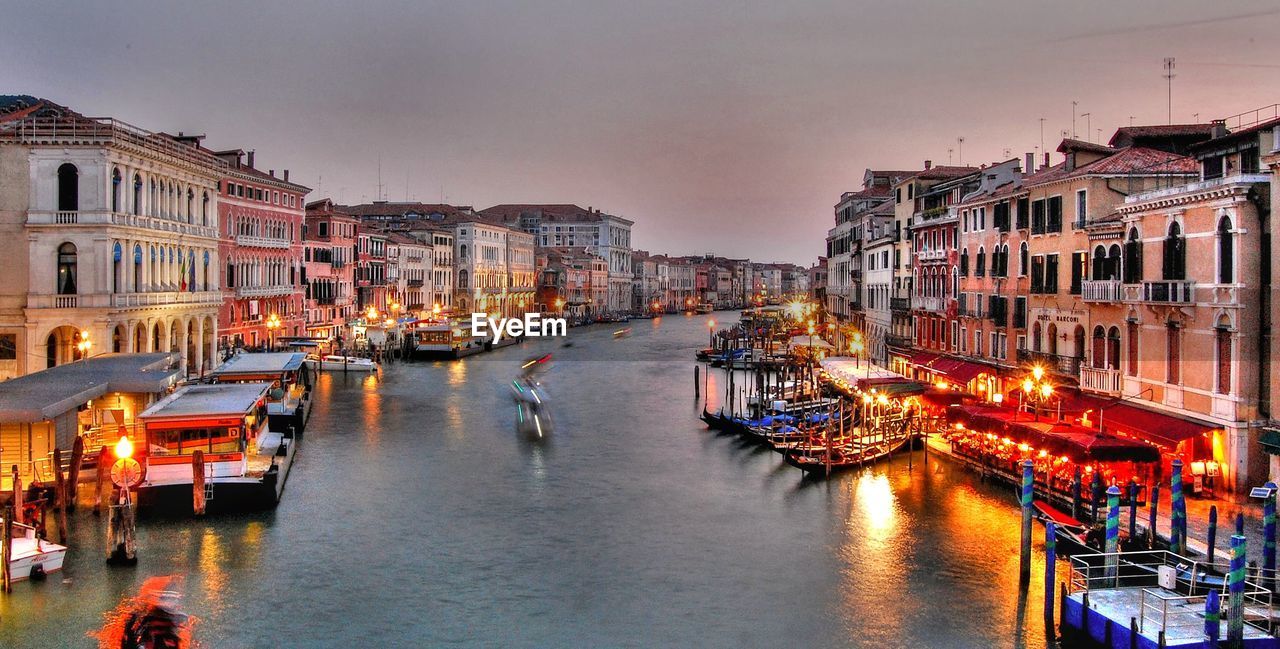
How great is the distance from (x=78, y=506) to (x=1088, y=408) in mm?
15878

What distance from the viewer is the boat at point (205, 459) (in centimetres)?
1479

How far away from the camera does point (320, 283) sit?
142 feet

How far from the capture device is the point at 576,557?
44.0 feet

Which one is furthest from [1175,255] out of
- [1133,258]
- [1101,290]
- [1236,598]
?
[1236,598]

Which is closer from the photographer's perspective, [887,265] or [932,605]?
[932,605]

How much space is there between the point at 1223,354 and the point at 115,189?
22167mm

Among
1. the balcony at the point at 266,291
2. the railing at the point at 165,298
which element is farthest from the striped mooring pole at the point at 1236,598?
the balcony at the point at 266,291

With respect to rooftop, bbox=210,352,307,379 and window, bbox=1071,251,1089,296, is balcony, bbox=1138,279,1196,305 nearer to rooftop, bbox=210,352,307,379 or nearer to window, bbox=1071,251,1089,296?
window, bbox=1071,251,1089,296

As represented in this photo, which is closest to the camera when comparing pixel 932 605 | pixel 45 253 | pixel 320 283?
pixel 932 605

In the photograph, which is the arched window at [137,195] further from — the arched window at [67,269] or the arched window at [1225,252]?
the arched window at [1225,252]

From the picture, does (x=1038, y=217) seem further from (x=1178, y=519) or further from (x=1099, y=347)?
(x=1178, y=519)

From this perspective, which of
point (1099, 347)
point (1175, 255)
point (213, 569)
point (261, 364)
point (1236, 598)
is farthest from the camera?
point (261, 364)

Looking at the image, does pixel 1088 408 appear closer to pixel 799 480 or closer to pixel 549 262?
pixel 799 480

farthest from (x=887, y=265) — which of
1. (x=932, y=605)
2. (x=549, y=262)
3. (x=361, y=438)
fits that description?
(x=549, y=262)
